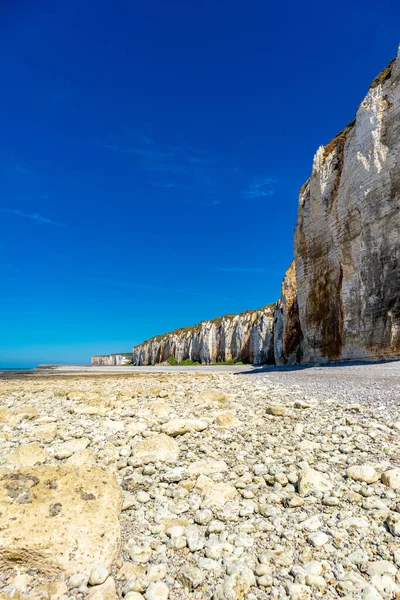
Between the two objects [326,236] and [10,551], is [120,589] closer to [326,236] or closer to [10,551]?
[10,551]

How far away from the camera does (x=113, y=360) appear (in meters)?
171

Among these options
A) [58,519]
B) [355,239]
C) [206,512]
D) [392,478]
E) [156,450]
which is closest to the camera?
[58,519]

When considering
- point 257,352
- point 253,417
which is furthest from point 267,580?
point 257,352

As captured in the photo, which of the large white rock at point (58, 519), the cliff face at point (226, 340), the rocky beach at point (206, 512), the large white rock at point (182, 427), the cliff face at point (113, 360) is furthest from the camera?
the cliff face at point (113, 360)

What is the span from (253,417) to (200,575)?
4654 mm

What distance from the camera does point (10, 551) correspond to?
113 inches

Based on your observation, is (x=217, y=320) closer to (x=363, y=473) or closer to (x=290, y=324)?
(x=290, y=324)

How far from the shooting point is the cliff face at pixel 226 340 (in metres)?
57.7

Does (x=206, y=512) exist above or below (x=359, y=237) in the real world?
below

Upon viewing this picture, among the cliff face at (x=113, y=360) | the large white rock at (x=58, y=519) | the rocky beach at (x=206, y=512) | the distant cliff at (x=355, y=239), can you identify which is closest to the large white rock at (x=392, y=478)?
the rocky beach at (x=206, y=512)

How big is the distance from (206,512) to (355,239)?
2052 centimetres

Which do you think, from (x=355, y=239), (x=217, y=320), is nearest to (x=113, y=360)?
(x=217, y=320)

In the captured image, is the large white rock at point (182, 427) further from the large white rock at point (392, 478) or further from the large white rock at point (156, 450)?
the large white rock at point (392, 478)

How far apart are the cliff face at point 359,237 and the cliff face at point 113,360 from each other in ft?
460
